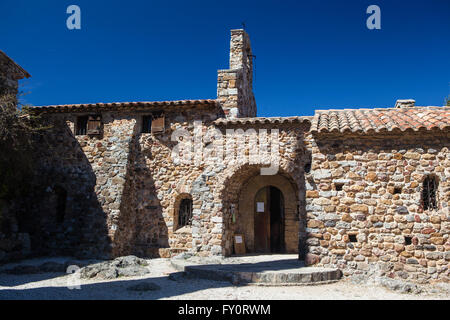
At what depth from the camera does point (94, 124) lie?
12.7m

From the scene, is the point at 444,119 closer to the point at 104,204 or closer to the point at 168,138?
the point at 168,138

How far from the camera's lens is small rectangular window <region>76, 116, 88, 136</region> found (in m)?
12.9

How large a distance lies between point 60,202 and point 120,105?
158 inches

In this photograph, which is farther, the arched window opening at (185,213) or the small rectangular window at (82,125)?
the small rectangular window at (82,125)

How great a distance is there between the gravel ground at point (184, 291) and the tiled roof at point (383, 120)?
3.45 m

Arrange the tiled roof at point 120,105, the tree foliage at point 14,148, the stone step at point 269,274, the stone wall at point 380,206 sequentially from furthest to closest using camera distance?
the tiled roof at point 120,105
the tree foliage at point 14,148
the stone wall at point 380,206
the stone step at point 269,274

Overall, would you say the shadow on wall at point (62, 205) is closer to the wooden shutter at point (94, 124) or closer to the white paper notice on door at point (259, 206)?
the wooden shutter at point (94, 124)

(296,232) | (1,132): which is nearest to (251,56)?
(296,232)

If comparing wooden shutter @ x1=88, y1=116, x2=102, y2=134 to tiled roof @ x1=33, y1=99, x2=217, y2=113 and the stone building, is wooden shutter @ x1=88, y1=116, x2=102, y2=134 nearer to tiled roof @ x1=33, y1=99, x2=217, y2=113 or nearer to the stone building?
the stone building

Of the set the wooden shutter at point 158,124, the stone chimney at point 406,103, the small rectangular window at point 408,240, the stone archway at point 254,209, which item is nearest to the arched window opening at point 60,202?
the wooden shutter at point 158,124

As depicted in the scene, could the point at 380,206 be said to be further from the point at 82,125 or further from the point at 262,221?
the point at 82,125

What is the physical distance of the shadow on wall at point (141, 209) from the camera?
1189 cm

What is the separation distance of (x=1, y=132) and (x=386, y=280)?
35.8 ft

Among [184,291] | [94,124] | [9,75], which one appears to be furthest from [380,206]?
[9,75]
